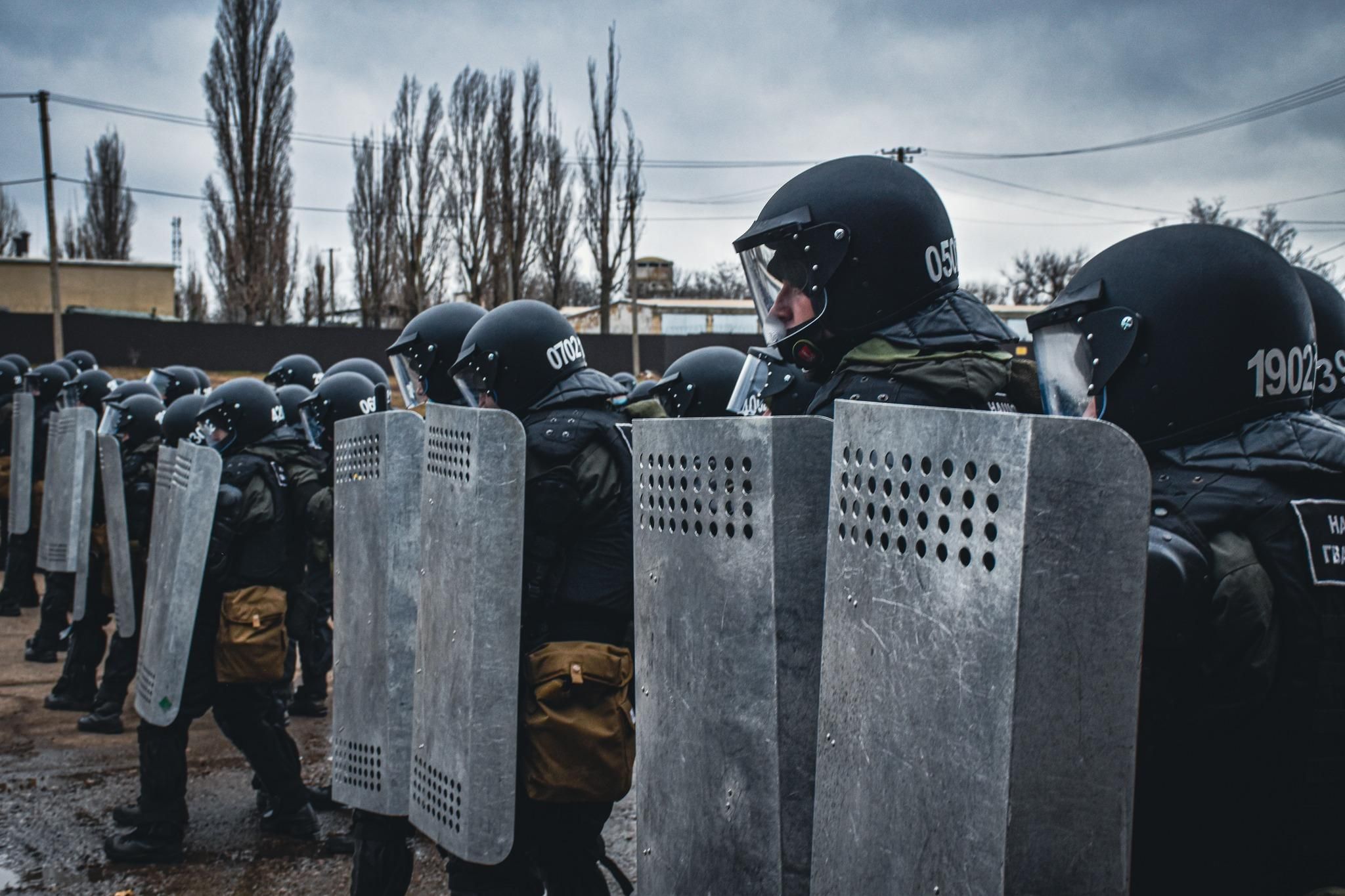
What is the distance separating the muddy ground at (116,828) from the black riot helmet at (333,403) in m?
1.85

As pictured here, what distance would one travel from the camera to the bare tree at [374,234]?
30.3 metres

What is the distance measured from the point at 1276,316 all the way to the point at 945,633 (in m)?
0.91

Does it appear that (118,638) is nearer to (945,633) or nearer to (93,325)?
(945,633)

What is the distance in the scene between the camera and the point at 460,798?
8.68 feet

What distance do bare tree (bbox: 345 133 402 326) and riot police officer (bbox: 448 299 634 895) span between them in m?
29.1

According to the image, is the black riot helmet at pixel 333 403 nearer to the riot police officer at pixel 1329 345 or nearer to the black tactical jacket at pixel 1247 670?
the riot police officer at pixel 1329 345

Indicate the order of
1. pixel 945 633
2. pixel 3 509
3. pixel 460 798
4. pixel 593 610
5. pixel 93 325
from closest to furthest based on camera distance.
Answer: pixel 945 633
pixel 460 798
pixel 593 610
pixel 3 509
pixel 93 325

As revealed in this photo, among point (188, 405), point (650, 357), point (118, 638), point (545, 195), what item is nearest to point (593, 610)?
point (188, 405)

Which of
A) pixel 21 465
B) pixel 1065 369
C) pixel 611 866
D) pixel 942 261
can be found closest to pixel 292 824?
pixel 611 866

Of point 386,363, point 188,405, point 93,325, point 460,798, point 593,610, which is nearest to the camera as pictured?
point 460,798

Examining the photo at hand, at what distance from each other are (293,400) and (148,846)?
9.67 ft

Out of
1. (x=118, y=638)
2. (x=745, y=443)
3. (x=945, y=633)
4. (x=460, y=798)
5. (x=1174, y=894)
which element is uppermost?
(x=745, y=443)

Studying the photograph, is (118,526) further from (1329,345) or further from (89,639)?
(1329,345)

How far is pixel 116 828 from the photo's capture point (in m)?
4.54
